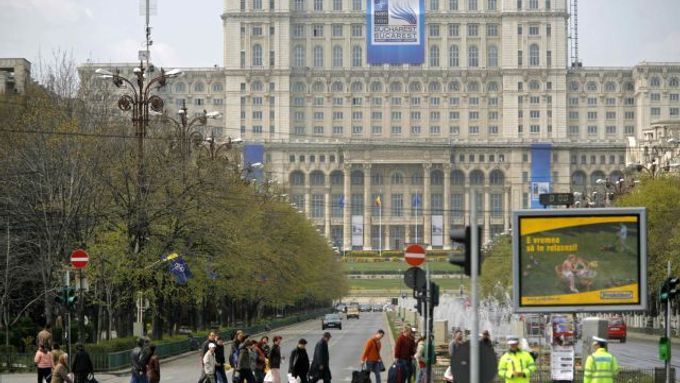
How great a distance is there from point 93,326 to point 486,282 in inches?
2519

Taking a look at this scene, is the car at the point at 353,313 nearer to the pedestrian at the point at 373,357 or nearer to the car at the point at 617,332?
the car at the point at 617,332

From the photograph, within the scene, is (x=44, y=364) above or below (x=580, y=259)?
below

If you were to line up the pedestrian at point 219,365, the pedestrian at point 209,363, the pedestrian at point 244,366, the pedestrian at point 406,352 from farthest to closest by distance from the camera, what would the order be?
the pedestrian at point 219,365 → the pedestrian at point 244,366 → the pedestrian at point 209,363 → the pedestrian at point 406,352

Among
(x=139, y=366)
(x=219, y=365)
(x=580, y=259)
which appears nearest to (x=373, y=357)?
(x=219, y=365)

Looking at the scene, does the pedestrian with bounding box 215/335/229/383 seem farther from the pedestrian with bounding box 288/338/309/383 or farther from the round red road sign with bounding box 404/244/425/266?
the round red road sign with bounding box 404/244/425/266

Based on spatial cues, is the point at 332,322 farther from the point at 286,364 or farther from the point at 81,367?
the point at 81,367

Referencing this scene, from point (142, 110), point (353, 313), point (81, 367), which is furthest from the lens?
point (353, 313)

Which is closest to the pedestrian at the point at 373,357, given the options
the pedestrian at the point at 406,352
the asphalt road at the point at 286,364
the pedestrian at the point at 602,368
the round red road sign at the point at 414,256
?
the pedestrian at the point at 406,352

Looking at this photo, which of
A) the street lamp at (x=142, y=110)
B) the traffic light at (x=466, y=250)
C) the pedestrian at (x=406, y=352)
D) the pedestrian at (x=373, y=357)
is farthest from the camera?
the street lamp at (x=142, y=110)

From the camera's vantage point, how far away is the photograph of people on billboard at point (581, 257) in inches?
1373

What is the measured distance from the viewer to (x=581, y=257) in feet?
116

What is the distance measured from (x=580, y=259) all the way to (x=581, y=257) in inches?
2.3

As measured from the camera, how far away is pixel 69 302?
44.2 meters

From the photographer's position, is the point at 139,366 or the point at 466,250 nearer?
the point at 466,250
